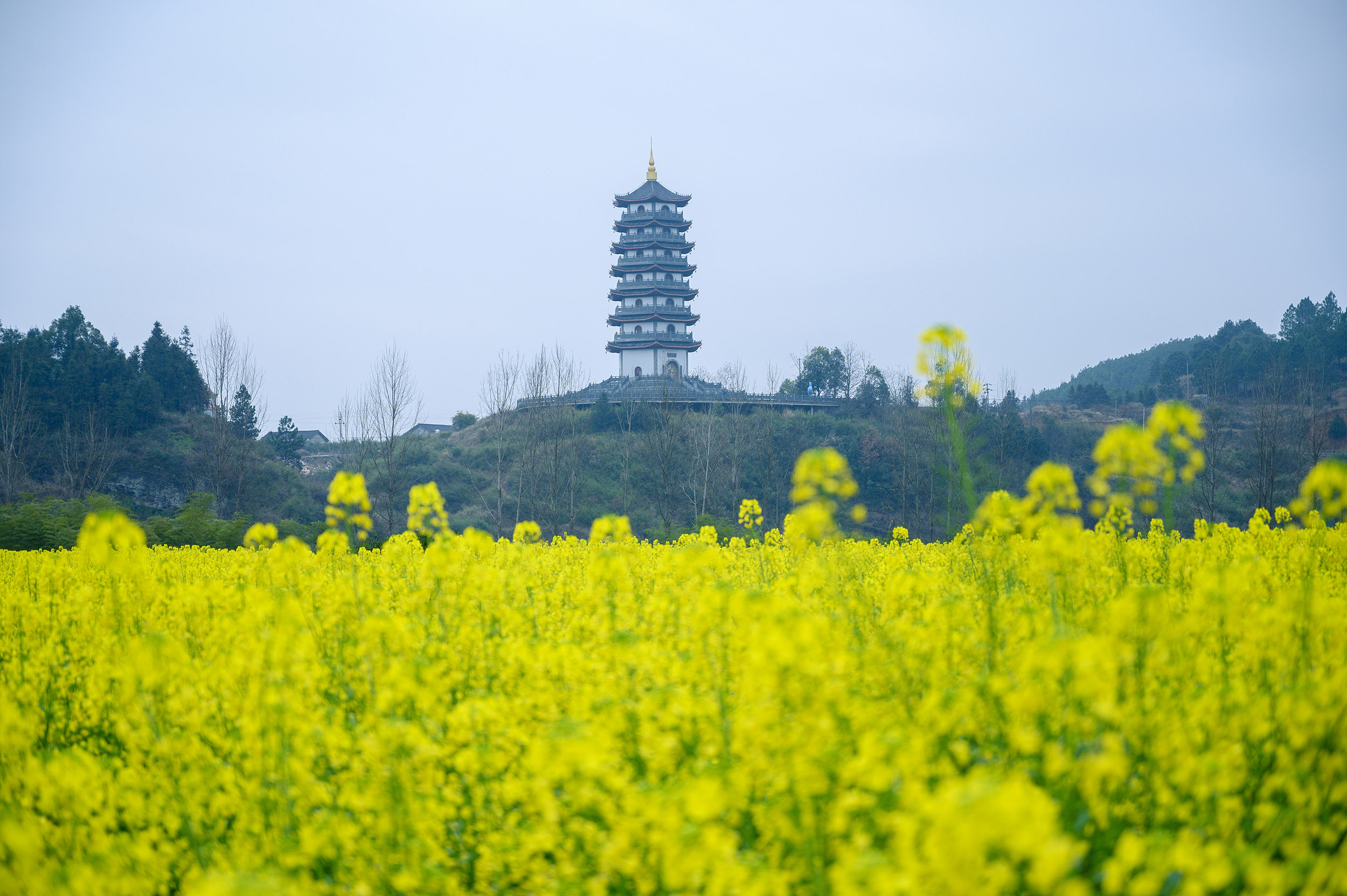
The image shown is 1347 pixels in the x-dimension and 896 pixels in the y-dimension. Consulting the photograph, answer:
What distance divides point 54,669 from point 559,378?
24.2 m

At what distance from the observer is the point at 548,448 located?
31422mm

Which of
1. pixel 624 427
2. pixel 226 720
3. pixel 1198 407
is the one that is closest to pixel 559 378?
pixel 624 427

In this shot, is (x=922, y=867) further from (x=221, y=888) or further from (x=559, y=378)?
(x=559, y=378)

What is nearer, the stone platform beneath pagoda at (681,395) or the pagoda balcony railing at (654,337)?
the stone platform beneath pagoda at (681,395)

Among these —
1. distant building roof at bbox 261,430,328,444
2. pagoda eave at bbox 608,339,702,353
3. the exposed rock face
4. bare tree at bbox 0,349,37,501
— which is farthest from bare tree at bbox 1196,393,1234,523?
distant building roof at bbox 261,430,328,444

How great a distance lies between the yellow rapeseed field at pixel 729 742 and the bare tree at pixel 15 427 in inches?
957

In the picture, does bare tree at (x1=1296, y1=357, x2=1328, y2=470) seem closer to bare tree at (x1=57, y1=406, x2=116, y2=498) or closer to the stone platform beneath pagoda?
the stone platform beneath pagoda

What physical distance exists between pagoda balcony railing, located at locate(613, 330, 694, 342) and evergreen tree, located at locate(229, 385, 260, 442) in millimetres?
23977

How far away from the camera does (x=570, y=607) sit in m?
5.73

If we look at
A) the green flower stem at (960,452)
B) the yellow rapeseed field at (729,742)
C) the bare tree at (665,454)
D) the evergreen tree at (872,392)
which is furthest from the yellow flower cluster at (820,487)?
the evergreen tree at (872,392)

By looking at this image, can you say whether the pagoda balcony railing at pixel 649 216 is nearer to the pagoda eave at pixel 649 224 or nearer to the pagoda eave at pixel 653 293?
the pagoda eave at pixel 649 224

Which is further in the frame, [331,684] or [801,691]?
[331,684]

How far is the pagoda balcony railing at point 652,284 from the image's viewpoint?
49.3 metres

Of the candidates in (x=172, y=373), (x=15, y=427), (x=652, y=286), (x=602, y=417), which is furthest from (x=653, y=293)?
(x=15, y=427)
